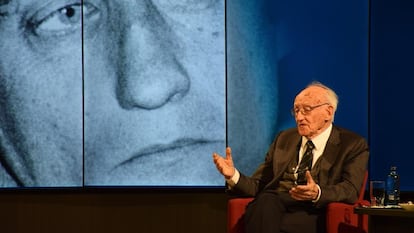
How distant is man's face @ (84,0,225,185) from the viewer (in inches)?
225

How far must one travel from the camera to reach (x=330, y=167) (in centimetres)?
406

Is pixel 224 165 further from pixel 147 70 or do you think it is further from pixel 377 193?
pixel 147 70

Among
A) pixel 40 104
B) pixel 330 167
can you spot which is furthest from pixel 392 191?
pixel 40 104

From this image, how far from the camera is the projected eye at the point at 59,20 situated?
18.9 feet

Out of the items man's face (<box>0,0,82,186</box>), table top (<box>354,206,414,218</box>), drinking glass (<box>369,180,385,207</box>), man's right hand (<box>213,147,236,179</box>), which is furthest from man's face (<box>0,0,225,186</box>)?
table top (<box>354,206,414,218</box>)

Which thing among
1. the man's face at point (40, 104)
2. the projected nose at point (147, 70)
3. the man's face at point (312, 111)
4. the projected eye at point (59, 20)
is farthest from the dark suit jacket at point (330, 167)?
the projected eye at point (59, 20)

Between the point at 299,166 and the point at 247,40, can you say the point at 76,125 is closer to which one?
the point at 247,40

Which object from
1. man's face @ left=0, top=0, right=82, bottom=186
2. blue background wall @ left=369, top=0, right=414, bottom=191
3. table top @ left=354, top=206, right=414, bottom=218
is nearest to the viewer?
table top @ left=354, top=206, right=414, bottom=218

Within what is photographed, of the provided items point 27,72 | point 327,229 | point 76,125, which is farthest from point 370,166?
point 27,72

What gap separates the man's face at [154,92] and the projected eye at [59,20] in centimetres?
11

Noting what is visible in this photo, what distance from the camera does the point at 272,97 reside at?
576 cm

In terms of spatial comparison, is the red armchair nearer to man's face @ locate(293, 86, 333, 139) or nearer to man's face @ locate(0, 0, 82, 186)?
man's face @ locate(293, 86, 333, 139)

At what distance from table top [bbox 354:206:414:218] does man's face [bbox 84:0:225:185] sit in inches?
89.2

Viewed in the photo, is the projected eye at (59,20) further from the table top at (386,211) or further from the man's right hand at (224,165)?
the table top at (386,211)
